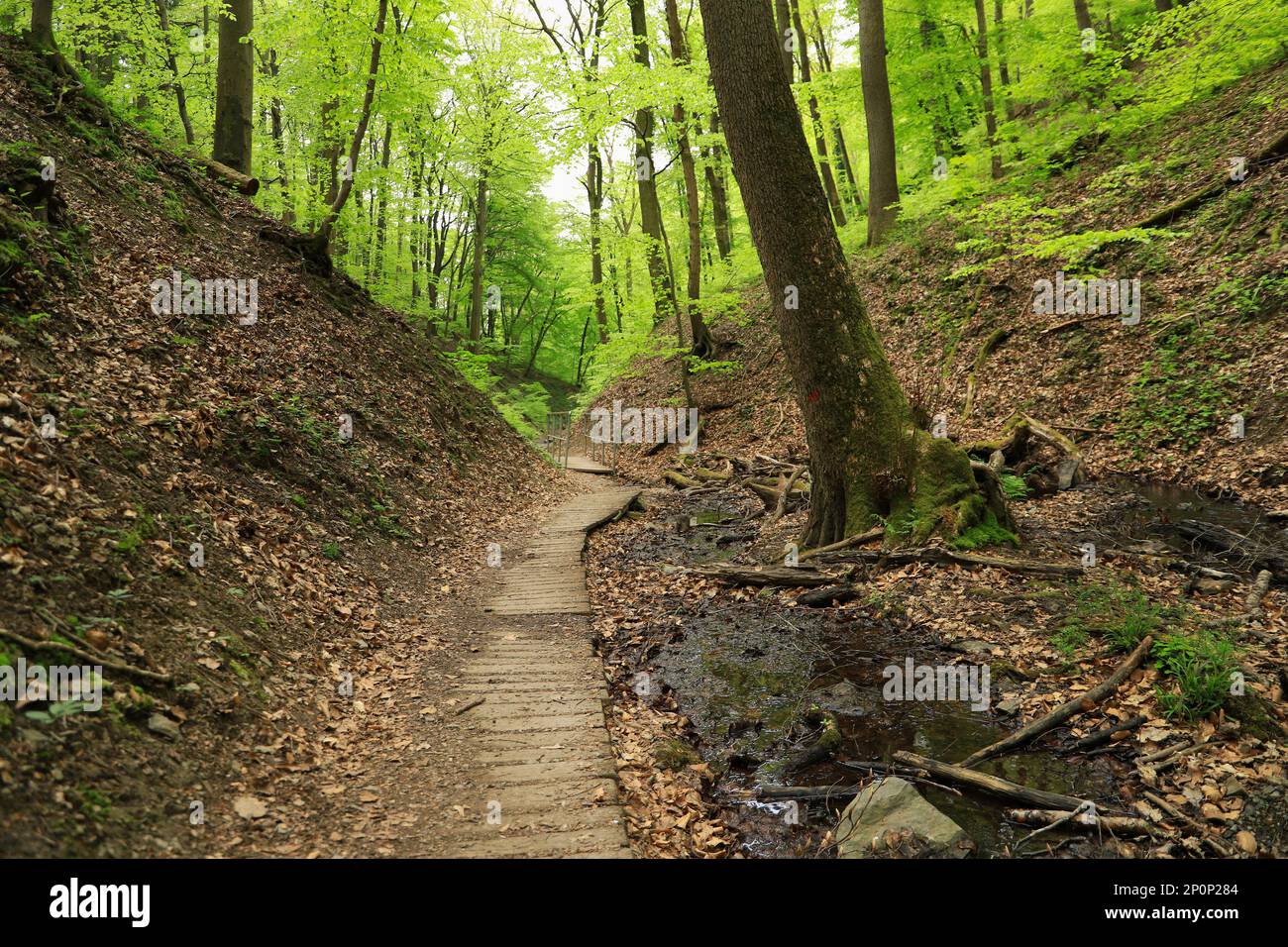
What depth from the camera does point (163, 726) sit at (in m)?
3.44

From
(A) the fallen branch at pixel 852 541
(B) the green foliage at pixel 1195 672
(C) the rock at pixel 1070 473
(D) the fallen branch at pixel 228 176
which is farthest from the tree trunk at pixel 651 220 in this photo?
(B) the green foliage at pixel 1195 672

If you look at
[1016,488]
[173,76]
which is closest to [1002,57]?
[1016,488]

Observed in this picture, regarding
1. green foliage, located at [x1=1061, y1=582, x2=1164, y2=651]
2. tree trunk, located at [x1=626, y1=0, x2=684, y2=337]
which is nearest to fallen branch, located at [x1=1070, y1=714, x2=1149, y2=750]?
green foliage, located at [x1=1061, y1=582, x2=1164, y2=651]

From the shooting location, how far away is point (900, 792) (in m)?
3.82

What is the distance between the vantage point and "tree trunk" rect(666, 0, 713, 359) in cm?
1823

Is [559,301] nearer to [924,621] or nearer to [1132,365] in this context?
[1132,365]

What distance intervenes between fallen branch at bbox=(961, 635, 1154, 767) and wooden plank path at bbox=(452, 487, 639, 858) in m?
2.35

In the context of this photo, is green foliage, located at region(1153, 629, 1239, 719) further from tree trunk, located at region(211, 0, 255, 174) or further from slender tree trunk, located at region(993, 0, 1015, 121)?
tree trunk, located at region(211, 0, 255, 174)

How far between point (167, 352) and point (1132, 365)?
41.4ft

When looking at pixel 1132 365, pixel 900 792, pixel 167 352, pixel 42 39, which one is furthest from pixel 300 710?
pixel 1132 365

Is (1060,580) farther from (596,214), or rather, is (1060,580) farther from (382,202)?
(596,214)

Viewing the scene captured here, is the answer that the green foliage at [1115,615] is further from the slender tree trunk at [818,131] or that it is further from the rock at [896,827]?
the slender tree trunk at [818,131]

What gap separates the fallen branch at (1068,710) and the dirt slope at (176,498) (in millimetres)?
4102

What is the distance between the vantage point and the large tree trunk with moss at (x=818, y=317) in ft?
23.3
